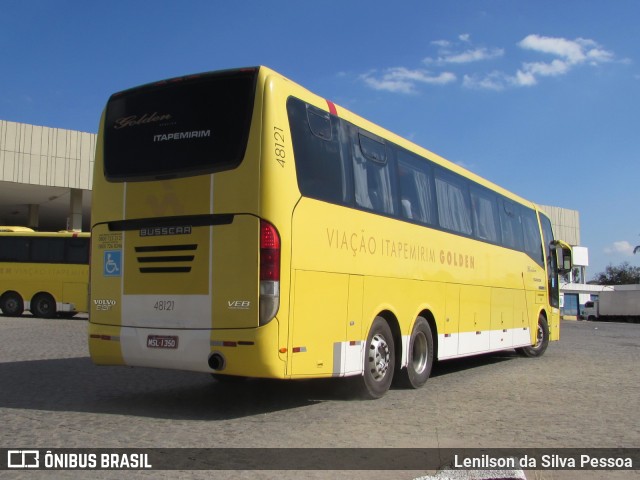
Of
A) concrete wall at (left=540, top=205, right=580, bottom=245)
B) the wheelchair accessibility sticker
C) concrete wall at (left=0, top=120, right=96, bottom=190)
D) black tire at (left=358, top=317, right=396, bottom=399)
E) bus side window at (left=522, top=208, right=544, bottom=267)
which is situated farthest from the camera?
concrete wall at (left=540, top=205, right=580, bottom=245)

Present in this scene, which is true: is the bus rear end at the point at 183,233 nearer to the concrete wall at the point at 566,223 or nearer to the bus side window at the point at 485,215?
the bus side window at the point at 485,215

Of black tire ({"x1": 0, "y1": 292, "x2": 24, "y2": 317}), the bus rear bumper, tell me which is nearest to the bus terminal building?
black tire ({"x1": 0, "y1": 292, "x2": 24, "y2": 317})

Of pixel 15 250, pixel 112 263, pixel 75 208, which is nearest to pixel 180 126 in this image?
pixel 112 263

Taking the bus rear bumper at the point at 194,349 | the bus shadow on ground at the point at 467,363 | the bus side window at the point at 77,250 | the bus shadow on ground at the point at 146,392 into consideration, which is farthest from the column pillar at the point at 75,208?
the bus rear bumper at the point at 194,349

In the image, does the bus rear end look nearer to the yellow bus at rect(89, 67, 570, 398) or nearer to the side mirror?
the yellow bus at rect(89, 67, 570, 398)

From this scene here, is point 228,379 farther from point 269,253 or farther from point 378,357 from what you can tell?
point 269,253

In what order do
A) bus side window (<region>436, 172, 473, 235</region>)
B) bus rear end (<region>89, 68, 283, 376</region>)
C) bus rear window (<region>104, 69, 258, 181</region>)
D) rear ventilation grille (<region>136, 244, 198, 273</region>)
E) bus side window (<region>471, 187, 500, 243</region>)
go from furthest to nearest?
bus side window (<region>471, 187, 500, 243</region>) < bus side window (<region>436, 172, 473, 235</region>) < rear ventilation grille (<region>136, 244, 198, 273</region>) < bus rear window (<region>104, 69, 258, 181</region>) < bus rear end (<region>89, 68, 283, 376</region>)

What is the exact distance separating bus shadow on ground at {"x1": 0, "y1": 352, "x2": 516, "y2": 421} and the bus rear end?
1.98 feet

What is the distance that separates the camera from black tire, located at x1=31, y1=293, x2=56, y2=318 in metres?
25.4

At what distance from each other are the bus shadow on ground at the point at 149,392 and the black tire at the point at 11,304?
15555 mm

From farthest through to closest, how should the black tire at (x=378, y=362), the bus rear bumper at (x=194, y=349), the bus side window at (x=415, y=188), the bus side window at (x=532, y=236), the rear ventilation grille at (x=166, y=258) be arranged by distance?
1. the bus side window at (x=532, y=236)
2. the bus side window at (x=415, y=188)
3. the black tire at (x=378, y=362)
4. the rear ventilation grille at (x=166, y=258)
5. the bus rear bumper at (x=194, y=349)

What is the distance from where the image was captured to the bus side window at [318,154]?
7434 millimetres

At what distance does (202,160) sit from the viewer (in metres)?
7.39

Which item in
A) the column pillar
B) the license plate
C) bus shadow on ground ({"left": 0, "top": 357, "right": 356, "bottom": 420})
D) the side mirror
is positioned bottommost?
bus shadow on ground ({"left": 0, "top": 357, "right": 356, "bottom": 420})
